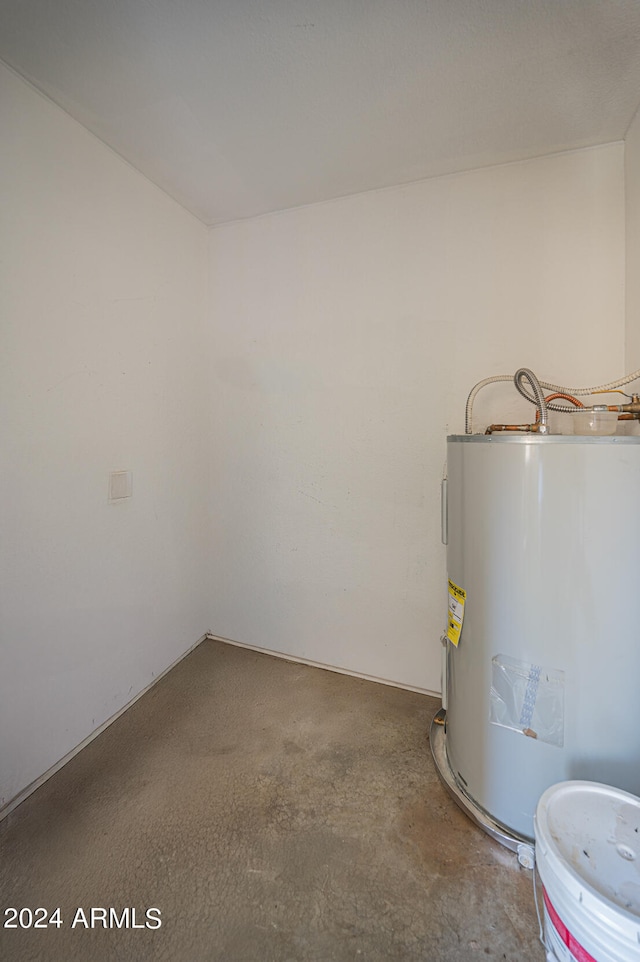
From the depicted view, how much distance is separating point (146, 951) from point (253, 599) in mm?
1437

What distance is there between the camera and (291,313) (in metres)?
2.10

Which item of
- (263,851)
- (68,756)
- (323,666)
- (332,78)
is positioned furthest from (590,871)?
(332,78)

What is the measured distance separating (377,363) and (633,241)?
108 cm

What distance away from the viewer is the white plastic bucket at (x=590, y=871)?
661 mm

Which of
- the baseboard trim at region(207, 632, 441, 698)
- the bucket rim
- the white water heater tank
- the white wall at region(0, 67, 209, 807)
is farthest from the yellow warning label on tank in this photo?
the white wall at region(0, 67, 209, 807)

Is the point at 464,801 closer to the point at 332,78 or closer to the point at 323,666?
the point at 323,666

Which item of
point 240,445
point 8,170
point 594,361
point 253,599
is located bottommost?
point 253,599

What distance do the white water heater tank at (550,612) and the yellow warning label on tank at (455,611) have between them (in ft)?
0.12

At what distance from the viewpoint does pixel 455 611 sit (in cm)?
131

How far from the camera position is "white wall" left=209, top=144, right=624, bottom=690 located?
165 cm

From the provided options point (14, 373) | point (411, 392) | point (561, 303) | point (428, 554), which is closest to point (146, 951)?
point (428, 554)

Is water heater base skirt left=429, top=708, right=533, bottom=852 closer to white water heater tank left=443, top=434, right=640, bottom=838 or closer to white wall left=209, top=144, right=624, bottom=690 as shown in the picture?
white water heater tank left=443, top=434, right=640, bottom=838

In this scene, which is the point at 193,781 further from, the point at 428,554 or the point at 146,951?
the point at 428,554

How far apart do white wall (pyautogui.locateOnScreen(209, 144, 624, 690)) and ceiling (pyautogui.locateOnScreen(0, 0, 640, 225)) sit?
229mm
